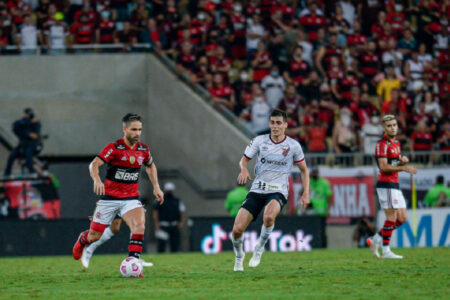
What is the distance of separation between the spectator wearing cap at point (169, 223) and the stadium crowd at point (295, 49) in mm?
3010

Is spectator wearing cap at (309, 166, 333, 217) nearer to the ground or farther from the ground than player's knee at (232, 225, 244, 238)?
farther from the ground

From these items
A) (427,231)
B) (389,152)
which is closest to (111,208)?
(389,152)

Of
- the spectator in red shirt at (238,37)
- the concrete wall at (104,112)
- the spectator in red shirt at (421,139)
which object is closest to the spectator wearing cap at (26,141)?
the concrete wall at (104,112)

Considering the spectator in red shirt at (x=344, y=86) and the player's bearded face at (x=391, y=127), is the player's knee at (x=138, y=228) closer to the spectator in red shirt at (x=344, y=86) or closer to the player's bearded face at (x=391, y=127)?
the player's bearded face at (x=391, y=127)

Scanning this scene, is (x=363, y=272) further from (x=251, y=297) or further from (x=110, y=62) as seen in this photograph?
(x=110, y=62)

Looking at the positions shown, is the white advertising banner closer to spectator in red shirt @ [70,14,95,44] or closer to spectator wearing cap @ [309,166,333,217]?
spectator wearing cap @ [309,166,333,217]

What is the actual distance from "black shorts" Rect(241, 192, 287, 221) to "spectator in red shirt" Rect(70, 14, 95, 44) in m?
14.2

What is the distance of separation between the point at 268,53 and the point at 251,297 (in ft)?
56.6

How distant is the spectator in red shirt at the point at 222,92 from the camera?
25.9m

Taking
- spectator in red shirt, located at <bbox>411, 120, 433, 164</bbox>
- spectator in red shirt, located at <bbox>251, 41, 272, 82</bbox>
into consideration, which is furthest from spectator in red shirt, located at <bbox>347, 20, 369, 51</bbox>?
spectator in red shirt, located at <bbox>411, 120, 433, 164</bbox>

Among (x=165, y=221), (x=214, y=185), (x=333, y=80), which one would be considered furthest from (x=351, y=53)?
(x=165, y=221)

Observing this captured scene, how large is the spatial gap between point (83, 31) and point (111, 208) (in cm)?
1416

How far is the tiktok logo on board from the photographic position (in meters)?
23.1

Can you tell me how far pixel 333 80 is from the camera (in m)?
26.0
